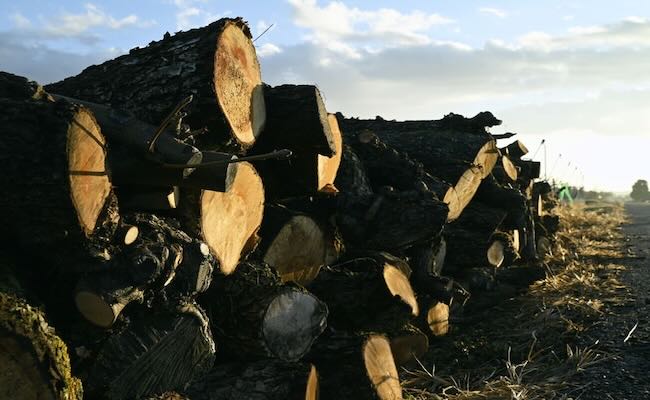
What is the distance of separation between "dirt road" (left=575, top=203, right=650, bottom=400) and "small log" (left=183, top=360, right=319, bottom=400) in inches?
67.3

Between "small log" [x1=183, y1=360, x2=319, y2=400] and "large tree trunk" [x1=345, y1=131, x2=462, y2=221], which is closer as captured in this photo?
"small log" [x1=183, y1=360, x2=319, y2=400]

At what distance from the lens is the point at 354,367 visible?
10.8 ft

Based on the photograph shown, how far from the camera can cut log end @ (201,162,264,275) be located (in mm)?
3035

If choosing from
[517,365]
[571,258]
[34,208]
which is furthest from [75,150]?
[571,258]

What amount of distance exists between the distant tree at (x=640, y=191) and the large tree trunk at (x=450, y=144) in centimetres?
3606

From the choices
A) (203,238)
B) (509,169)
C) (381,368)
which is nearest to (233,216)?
(203,238)

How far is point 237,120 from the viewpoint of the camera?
3.34m

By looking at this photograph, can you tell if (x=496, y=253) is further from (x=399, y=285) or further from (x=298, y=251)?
(x=298, y=251)

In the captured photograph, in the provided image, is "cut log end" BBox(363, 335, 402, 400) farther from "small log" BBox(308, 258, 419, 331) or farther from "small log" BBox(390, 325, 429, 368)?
"small log" BBox(390, 325, 429, 368)

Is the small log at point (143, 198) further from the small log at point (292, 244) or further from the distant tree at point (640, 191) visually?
the distant tree at point (640, 191)

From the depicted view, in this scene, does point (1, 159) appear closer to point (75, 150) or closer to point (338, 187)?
point (75, 150)

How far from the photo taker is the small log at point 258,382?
2900 mm

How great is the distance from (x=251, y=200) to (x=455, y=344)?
218cm

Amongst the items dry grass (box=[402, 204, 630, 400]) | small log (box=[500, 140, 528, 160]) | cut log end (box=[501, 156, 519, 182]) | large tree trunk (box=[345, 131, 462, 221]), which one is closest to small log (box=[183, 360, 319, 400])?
dry grass (box=[402, 204, 630, 400])
